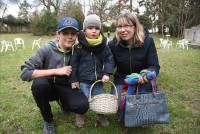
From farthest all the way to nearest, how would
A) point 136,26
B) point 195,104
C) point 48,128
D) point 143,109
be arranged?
point 195,104, point 136,26, point 48,128, point 143,109

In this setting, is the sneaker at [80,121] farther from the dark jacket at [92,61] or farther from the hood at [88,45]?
the hood at [88,45]

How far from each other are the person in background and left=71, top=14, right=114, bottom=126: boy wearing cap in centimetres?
17

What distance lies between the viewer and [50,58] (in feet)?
Result: 12.6

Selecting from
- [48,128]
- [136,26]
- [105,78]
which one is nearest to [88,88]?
[105,78]

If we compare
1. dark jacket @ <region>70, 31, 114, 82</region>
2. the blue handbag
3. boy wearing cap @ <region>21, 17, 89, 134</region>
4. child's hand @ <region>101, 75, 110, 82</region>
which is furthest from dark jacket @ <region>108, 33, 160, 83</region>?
boy wearing cap @ <region>21, 17, 89, 134</region>

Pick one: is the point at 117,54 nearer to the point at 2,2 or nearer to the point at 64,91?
the point at 64,91

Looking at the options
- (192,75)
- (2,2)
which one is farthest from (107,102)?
(2,2)

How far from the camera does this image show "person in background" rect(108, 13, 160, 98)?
3.91 m

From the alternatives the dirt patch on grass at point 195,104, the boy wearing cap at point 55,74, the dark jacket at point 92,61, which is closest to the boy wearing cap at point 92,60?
the dark jacket at point 92,61

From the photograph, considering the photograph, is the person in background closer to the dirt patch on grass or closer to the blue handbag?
the blue handbag

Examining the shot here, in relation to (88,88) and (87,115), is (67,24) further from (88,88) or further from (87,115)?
(87,115)

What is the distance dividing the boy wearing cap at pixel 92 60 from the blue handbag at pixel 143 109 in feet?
1.80

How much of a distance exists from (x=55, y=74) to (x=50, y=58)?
0.30 m

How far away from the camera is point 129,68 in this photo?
406 centimetres
